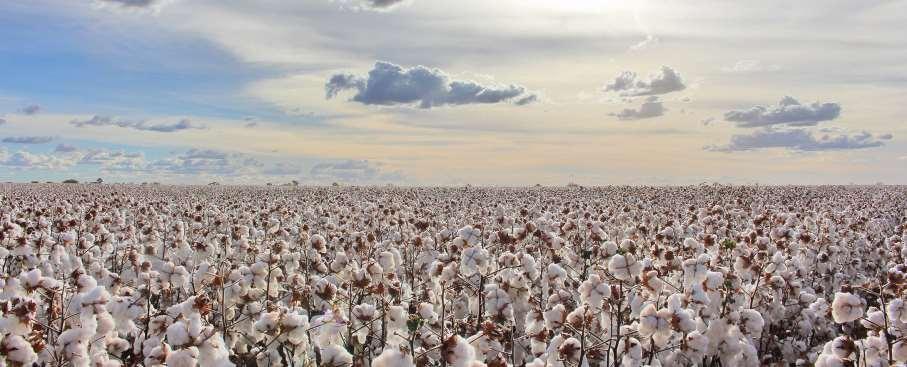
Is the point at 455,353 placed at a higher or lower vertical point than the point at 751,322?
higher

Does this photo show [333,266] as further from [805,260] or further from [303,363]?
[805,260]

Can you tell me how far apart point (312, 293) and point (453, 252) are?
232 cm

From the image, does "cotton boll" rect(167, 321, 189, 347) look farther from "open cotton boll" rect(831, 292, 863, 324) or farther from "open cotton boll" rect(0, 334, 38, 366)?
"open cotton boll" rect(831, 292, 863, 324)

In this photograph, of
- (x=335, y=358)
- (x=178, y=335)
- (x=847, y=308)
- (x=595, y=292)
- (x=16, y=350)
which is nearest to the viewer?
(x=16, y=350)

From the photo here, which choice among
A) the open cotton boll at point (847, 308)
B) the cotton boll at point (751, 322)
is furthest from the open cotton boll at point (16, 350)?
the open cotton boll at point (847, 308)

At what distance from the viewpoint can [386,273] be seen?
9.09 m

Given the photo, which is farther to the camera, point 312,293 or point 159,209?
point 159,209

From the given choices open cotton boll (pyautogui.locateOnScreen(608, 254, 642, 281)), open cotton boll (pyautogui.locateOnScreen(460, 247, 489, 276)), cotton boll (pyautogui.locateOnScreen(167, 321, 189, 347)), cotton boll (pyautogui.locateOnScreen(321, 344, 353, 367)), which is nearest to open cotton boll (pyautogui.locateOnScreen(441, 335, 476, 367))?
cotton boll (pyautogui.locateOnScreen(321, 344, 353, 367))

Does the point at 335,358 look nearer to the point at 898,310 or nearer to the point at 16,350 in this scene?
the point at 16,350

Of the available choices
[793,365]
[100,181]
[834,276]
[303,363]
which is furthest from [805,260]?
[100,181]

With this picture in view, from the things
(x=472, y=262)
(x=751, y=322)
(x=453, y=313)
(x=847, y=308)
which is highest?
(x=472, y=262)

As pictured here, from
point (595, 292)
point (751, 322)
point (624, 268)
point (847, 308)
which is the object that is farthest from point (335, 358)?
point (847, 308)

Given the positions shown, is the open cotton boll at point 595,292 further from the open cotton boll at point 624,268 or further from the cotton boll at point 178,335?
the cotton boll at point 178,335

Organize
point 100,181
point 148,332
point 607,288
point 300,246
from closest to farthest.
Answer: point 148,332
point 607,288
point 300,246
point 100,181
